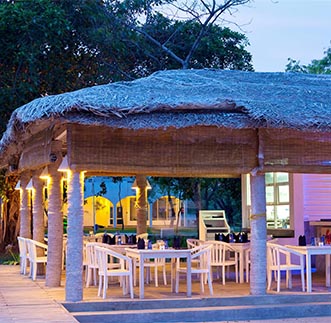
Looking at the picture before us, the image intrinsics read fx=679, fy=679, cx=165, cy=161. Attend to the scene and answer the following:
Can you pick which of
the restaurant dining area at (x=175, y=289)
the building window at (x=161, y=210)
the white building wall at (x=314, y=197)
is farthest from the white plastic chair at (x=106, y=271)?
the building window at (x=161, y=210)

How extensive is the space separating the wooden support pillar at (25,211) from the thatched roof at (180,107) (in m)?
4.19

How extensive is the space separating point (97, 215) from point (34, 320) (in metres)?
35.0

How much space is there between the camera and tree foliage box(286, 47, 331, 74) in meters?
27.5

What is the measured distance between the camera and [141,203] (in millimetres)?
15703

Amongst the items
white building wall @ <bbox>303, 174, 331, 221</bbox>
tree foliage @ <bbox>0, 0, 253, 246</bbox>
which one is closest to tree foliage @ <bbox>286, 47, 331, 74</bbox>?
tree foliage @ <bbox>0, 0, 253, 246</bbox>

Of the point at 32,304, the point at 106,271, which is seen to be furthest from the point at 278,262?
the point at 32,304

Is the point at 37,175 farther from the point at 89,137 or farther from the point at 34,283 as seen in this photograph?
the point at 89,137

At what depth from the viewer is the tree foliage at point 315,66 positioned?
90.4 ft

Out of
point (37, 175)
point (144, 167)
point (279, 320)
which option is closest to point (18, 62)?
point (37, 175)

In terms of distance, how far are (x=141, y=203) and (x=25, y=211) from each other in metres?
2.84

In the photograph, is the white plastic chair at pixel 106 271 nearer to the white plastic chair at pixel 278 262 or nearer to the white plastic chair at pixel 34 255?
the white plastic chair at pixel 34 255

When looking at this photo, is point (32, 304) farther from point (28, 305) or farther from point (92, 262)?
point (92, 262)

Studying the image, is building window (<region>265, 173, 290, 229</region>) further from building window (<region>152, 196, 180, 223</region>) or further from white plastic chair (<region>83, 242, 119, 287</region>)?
building window (<region>152, 196, 180, 223</region>)

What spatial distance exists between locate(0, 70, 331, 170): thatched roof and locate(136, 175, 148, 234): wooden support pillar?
217 inches
